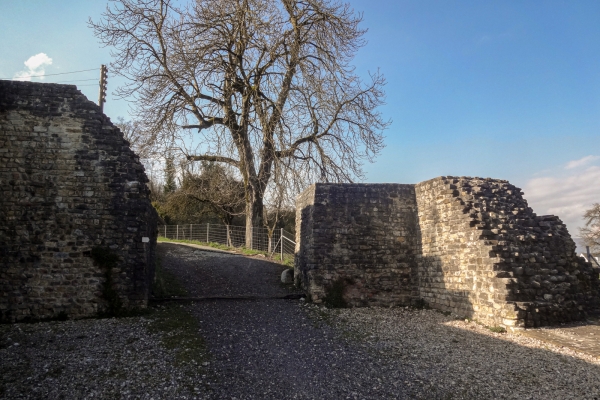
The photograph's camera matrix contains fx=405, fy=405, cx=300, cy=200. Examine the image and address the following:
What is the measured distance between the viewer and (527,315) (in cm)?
755

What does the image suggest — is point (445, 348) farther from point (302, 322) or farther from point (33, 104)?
point (33, 104)

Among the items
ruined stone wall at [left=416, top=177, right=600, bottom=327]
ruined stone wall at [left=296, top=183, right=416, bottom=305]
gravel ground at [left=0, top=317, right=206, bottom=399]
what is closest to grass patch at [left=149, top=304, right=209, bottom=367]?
gravel ground at [left=0, top=317, right=206, bottom=399]

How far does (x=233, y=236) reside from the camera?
21203 millimetres

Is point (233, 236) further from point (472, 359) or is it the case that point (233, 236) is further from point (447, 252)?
point (472, 359)

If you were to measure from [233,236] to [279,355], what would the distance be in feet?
50.1

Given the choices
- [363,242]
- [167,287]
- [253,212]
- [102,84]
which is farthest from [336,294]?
[102,84]

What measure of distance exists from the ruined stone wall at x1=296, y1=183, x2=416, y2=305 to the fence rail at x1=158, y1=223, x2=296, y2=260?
4090mm

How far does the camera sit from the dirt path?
4992 millimetres

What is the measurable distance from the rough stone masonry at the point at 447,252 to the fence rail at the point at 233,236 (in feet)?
13.7

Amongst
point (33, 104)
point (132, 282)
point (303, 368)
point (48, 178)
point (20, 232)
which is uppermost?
point (33, 104)

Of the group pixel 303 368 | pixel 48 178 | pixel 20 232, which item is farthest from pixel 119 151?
pixel 303 368

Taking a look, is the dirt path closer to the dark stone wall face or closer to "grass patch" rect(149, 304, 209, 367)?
"grass patch" rect(149, 304, 209, 367)

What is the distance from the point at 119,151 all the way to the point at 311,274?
5232mm

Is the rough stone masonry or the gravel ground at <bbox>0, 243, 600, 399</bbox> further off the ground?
the rough stone masonry
